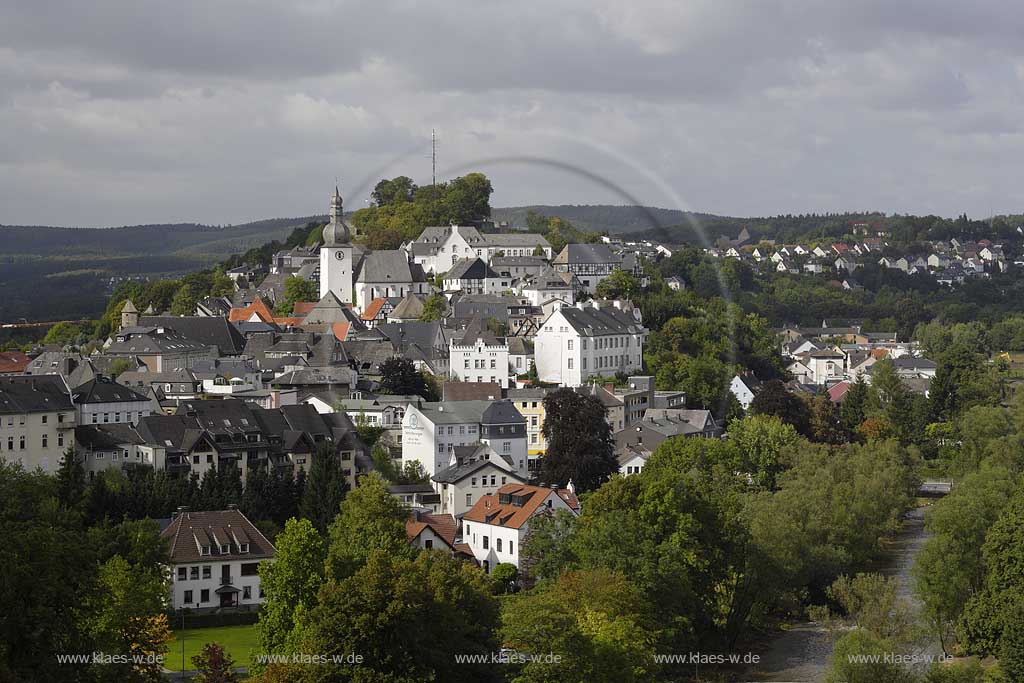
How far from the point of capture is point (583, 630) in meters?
29.1

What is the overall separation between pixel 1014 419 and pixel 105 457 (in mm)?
34984

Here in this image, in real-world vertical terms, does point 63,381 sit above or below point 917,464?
above

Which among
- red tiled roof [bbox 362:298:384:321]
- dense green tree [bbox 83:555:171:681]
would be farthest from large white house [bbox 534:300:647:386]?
dense green tree [bbox 83:555:171:681]

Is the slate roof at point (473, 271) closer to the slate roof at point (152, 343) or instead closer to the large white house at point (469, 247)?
the large white house at point (469, 247)

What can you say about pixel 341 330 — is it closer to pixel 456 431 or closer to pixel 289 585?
pixel 456 431

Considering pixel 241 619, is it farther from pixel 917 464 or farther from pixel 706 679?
pixel 917 464

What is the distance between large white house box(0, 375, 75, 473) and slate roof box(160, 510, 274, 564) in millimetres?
8389

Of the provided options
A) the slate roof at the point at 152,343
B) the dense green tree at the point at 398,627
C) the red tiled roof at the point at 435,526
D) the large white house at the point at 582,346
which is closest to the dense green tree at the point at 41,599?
the dense green tree at the point at 398,627

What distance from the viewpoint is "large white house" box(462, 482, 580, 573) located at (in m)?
42.5

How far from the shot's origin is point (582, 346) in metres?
66.3

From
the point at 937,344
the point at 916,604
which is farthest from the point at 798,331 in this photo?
the point at 916,604

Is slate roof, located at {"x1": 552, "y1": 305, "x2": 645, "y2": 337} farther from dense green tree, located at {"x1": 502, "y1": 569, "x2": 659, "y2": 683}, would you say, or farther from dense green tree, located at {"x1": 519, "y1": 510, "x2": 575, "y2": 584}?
dense green tree, located at {"x1": 502, "y1": 569, "x2": 659, "y2": 683}

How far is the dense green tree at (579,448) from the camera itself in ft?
168

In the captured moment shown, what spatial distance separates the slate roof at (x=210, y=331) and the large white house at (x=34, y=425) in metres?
20.2
